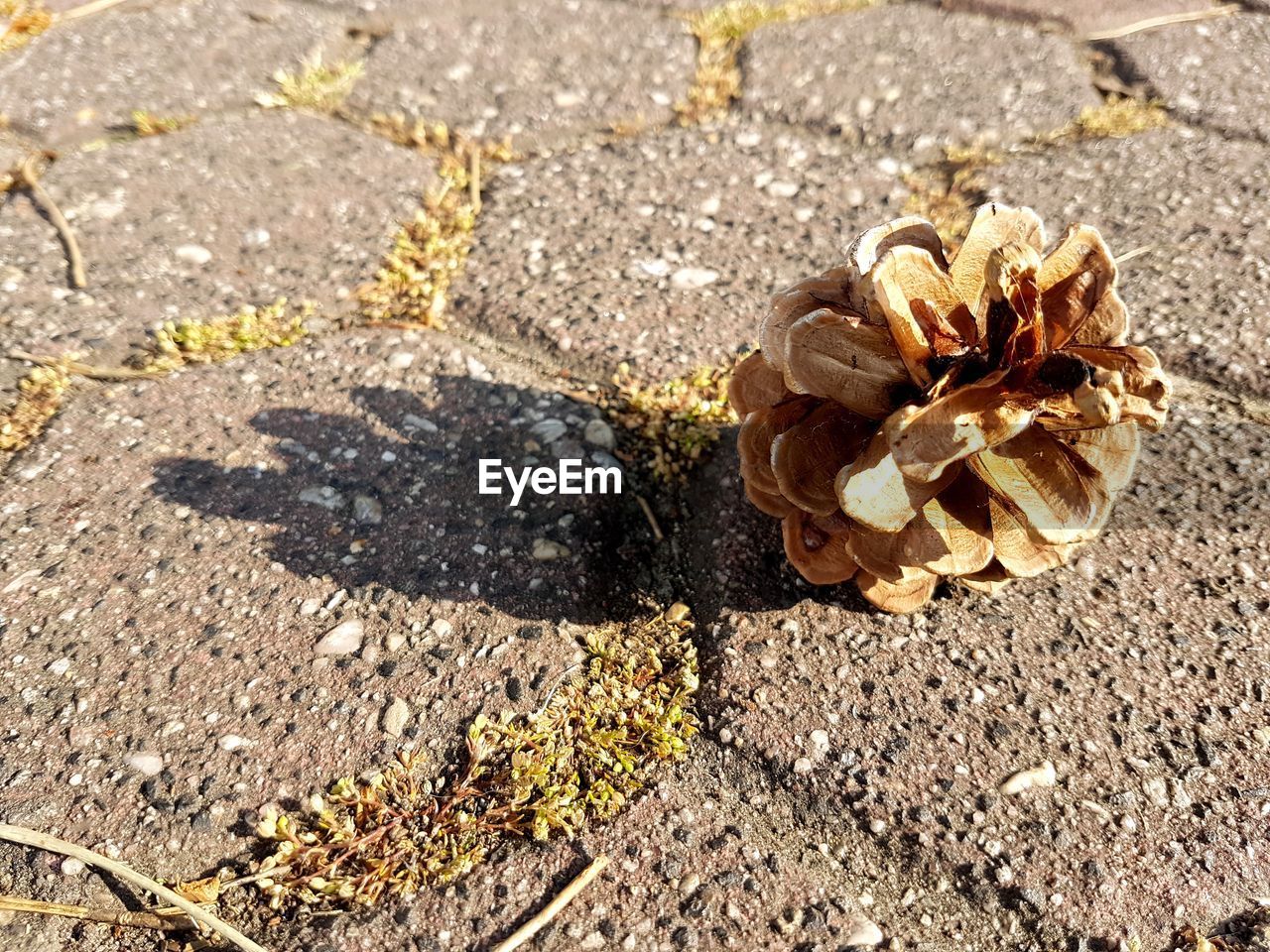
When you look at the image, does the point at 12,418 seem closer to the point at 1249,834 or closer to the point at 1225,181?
the point at 1249,834

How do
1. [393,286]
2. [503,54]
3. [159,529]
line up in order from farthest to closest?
[503,54], [393,286], [159,529]

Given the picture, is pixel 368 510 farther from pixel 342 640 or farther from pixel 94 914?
pixel 94 914

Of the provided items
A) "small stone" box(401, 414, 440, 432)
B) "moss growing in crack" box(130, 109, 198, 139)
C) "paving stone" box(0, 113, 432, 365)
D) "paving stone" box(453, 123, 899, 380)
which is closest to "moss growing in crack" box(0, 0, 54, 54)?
"moss growing in crack" box(130, 109, 198, 139)

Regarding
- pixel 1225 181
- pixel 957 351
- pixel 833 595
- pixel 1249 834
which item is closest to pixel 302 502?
pixel 833 595

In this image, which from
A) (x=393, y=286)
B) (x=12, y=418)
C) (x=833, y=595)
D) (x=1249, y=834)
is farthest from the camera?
(x=393, y=286)

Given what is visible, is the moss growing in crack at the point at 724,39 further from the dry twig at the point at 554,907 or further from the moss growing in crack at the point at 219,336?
the dry twig at the point at 554,907

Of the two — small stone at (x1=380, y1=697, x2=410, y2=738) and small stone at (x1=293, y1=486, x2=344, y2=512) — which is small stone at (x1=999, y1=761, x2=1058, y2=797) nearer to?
small stone at (x1=380, y1=697, x2=410, y2=738)
